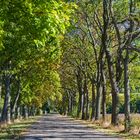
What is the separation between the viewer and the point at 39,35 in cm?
1524

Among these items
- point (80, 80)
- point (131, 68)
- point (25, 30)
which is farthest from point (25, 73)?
point (25, 30)

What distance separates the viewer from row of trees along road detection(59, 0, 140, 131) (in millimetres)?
36162

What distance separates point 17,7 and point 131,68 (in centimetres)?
4981

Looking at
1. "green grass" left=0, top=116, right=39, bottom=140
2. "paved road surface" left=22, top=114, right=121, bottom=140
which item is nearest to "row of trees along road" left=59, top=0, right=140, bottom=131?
"paved road surface" left=22, top=114, right=121, bottom=140

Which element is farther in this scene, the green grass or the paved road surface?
the green grass

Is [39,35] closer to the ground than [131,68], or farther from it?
closer to the ground

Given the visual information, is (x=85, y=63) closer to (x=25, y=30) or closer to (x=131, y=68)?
(x=131, y=68)

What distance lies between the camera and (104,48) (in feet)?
129

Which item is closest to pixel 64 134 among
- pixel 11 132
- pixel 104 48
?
pixel 11 132

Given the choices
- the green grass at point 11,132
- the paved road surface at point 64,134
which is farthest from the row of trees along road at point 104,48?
the green grass at point 11,132

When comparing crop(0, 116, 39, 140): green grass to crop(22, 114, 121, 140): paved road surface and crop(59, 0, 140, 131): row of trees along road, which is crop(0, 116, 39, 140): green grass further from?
crop(59, 0, 140, 131): row of trees along road

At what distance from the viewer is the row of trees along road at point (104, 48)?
36.2 meters

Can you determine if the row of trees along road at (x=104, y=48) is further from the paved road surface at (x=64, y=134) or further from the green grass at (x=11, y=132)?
the green grass at (x=11, y=132)

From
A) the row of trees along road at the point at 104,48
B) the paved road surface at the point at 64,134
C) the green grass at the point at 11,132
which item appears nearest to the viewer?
the paved road surface at the point at 64,134
